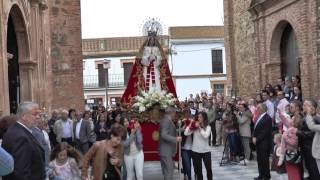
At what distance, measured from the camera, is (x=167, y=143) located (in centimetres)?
1152

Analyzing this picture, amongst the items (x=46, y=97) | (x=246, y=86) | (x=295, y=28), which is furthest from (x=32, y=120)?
(x=246, y=86)

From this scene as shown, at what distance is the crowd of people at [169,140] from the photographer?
5.99m

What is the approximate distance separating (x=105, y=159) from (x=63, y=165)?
36.1 inches

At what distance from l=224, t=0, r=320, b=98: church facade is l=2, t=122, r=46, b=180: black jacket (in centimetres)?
1127

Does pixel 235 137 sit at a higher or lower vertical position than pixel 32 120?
lower

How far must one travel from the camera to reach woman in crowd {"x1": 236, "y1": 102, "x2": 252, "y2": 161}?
606 inches

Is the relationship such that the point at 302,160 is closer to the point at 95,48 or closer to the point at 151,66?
the point at 151,66

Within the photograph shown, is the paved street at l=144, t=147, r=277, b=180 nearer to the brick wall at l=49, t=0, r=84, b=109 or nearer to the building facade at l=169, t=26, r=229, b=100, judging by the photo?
the brick wall at l=49, t=0, r=84, b=109

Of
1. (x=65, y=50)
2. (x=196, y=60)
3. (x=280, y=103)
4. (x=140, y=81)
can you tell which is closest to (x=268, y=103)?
(x=280, y=103)

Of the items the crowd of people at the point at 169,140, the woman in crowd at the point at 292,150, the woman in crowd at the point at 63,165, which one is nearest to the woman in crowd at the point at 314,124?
the crowd of people at the point at 169,140

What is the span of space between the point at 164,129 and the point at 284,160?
95.3 inches

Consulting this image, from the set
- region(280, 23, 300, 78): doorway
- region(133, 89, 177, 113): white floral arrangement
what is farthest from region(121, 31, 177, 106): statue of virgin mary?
region(280, 23, 300, 78): doorway

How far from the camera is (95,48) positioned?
187 feet

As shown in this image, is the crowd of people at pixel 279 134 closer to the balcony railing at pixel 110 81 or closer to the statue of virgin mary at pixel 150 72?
the statue of virgin mary at pixel 150 72
